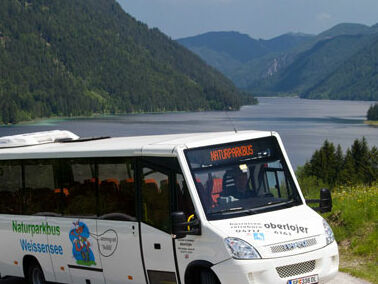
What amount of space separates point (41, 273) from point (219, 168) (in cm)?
423

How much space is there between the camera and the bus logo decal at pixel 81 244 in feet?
30.0

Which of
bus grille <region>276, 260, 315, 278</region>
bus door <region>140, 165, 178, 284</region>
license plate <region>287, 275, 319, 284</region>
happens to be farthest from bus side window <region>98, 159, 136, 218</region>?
license plate <region>287, 275, 319, 284</region>

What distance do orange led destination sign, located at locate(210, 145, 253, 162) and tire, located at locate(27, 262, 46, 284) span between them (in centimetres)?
420

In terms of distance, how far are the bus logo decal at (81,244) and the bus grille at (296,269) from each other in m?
3.10

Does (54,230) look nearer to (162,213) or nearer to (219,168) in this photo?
(162,213)

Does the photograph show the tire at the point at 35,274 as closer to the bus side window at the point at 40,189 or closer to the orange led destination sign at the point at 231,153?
the bus side window at the point at 40,189

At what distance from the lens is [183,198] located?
7766 millimetres

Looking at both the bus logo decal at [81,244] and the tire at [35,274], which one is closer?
the bus logo decal at [81,244]

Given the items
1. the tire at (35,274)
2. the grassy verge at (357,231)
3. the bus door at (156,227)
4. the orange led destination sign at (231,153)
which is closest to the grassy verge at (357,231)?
the grassy verge at (357,231)

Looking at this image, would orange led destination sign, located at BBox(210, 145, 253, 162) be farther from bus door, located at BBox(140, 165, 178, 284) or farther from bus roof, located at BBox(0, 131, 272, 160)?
bus door, located at BBox(140, 165, 178, 284)

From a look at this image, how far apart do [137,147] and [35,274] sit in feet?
11.5

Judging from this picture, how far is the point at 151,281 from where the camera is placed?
821 cm

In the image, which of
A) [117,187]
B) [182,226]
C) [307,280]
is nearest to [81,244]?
[117,187]

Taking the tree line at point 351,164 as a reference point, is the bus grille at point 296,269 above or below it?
above
